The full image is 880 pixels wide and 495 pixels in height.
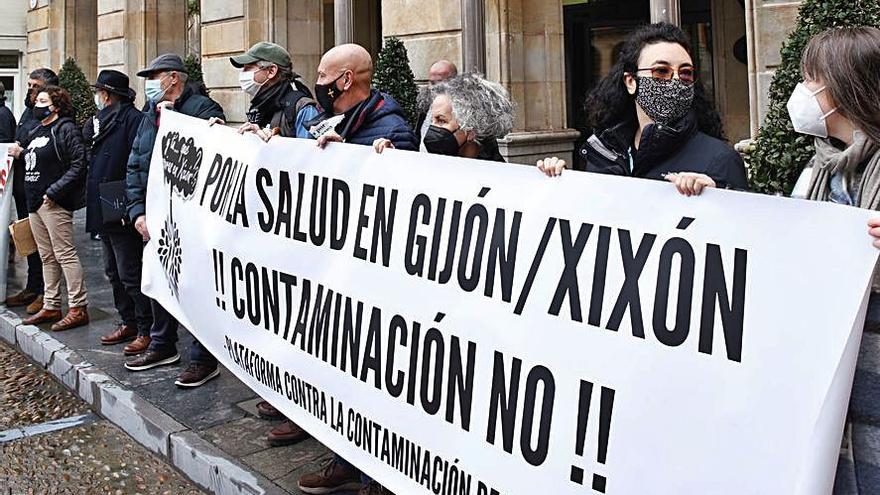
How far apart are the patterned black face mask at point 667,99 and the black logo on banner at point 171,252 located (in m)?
2.86

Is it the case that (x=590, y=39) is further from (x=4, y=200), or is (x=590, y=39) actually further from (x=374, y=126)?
(x=374, y=126)

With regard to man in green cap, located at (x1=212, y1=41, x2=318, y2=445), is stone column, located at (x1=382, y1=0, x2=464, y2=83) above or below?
above

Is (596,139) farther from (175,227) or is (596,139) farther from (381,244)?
(175,227)

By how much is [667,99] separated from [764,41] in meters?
4.25

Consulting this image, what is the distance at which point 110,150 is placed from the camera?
615cm

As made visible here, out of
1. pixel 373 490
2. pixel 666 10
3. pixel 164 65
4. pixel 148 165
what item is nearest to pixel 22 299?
pixel 148 165

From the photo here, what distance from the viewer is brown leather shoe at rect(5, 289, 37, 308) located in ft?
25.8

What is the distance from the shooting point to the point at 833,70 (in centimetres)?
229

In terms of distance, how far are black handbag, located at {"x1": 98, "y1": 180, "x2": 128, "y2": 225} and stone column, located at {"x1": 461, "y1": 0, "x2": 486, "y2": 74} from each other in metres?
3.96

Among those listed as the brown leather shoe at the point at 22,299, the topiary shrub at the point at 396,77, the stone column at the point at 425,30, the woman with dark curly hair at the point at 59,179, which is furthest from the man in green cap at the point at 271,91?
the brown leather shoe at the point at 22,299

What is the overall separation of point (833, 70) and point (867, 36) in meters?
0.12

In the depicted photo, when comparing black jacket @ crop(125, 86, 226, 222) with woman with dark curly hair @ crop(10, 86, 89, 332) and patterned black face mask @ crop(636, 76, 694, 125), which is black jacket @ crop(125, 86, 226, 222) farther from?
patterned black face mask @ crop(636, 76, 694, 125)

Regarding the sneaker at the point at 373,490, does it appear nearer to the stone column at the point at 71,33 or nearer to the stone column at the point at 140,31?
the stone column at the point at 140,31

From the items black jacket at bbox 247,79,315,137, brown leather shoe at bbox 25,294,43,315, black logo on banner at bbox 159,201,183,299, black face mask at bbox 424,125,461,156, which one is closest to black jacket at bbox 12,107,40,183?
brown leather shoe at bbox 25,294,43,315
